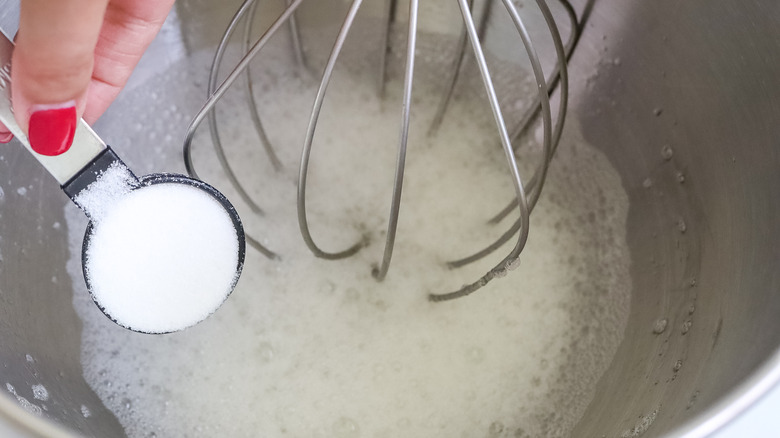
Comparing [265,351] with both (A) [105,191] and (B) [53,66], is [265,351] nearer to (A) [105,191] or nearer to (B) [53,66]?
(A) [105,191]

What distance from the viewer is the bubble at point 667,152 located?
1.84 feet

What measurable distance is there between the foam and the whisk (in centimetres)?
2

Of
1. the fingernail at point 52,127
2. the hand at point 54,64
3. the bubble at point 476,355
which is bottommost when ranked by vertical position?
the bubble at point 476,355

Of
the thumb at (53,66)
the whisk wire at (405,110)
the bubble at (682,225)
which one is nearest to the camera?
the thumb at (53,66)

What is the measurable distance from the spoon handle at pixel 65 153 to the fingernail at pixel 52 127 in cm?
2

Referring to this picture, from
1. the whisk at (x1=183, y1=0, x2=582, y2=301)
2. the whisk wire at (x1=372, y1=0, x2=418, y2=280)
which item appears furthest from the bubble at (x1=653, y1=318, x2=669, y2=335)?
the whisk wire at (x1=372, y1=0, x2=418, y2=280)

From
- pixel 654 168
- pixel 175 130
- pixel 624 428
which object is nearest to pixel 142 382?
pixel 175 130

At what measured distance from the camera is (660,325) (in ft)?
1.69

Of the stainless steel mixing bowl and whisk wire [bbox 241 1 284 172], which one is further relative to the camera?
whisk wire [bbox 241 1 284 172]

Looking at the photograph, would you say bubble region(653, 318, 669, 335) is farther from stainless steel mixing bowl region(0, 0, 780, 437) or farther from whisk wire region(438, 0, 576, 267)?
whisk wire region(438, 0, 576, 267)

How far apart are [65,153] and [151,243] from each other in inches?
3.5

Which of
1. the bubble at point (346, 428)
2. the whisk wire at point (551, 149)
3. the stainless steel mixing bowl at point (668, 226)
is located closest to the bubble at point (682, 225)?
the stainless steel mixing bowl at point (668, 226)

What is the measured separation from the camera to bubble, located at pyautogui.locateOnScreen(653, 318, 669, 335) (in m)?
0.51

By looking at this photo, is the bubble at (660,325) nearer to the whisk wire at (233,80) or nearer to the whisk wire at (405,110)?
the whisk wire at (405,110)
